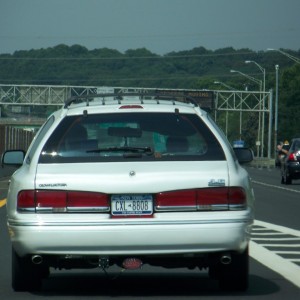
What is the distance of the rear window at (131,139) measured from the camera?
10.5 metres

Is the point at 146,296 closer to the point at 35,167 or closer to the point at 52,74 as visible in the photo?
the point at 35,167

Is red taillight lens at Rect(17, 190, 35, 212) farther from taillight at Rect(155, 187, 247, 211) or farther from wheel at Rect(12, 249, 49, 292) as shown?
taillight at Rect(155, 187, 247, 211)

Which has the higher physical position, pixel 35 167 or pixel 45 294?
pixel 35 167

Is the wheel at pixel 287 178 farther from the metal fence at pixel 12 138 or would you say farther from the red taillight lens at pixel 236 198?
the red taillight lens at pixel 236 198

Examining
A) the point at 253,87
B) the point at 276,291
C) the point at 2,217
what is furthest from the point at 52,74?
the point at 276,291

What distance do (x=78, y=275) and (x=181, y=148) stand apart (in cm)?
246

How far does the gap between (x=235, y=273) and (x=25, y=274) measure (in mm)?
1746

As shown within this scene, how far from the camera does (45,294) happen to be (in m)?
10.8

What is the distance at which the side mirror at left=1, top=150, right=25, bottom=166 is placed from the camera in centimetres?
1202

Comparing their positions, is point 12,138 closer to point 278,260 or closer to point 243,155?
point 278,260

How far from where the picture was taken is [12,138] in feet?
194

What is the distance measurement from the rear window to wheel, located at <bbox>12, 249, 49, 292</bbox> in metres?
0.89

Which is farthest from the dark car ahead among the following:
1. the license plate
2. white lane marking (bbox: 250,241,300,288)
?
the license plate

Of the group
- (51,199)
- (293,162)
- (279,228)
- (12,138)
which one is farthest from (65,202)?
(12,138)
